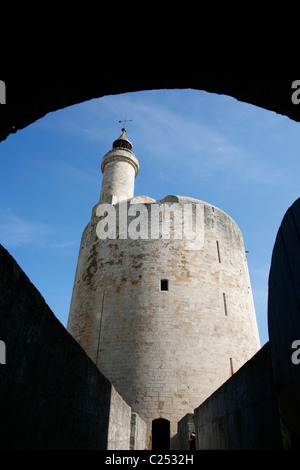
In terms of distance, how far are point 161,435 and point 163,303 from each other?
4.06 meters

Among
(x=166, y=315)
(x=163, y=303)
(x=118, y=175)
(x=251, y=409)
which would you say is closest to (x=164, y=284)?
(x=163, y=303)

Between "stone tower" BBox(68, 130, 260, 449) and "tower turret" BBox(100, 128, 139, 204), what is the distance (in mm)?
845

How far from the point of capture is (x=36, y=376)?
5.96 ft

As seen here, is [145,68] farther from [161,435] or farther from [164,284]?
[161,435]

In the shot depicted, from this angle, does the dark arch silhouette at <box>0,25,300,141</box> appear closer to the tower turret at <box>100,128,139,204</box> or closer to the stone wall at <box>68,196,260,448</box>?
the stone wall at <box>68,196,260,448</box>

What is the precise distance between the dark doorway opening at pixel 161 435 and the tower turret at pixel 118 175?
8.66m

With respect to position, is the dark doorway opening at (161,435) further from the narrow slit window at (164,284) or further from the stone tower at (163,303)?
the narrow slit window at (164,284)

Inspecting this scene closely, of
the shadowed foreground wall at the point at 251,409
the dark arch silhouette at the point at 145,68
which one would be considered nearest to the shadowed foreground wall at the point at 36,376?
the dark arch silhouette at the point at 145,68

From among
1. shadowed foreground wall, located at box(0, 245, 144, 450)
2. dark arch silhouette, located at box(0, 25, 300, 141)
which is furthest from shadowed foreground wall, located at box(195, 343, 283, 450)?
Answer: dark arch silhouette, located at box(0, 25, 300, 141)

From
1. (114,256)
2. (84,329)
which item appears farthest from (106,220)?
(84,329)

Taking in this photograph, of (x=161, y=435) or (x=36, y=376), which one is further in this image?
(x=161, y=435)

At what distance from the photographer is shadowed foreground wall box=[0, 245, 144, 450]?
1538 mm

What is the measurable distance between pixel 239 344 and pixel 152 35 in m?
10.9

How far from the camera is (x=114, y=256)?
40.7ft
